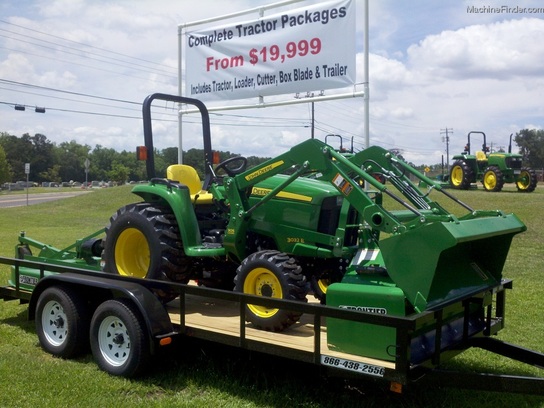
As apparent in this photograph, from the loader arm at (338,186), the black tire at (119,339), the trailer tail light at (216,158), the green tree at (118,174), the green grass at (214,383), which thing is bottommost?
the green grass at (214,383)

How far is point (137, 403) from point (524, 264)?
8470 millimetres

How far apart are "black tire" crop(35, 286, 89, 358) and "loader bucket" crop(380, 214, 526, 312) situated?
2.76 metres

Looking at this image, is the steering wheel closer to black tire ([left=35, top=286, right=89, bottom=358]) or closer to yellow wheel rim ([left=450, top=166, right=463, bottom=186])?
black tire ([left=35, top=286, right=89, bottom=358])

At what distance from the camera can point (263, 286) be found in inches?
181

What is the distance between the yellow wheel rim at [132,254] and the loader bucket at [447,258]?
2710 millimetres

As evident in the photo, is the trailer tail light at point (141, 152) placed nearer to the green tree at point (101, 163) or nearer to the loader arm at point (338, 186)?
the loader arm at point (338, 186)

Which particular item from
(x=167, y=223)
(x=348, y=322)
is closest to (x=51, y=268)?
(x=167, y=223)

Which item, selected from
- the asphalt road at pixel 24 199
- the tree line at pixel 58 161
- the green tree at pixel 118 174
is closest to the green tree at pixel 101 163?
the tree line at pixel 58 161

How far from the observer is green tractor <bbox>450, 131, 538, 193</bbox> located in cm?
2211

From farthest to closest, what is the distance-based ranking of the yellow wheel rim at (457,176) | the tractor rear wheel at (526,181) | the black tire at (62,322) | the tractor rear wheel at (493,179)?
the yellow wheel rim at (457,176), the tractor rear wheel at (526,181), the tractor rear wheel at (493,179), the black tire at (62,322)

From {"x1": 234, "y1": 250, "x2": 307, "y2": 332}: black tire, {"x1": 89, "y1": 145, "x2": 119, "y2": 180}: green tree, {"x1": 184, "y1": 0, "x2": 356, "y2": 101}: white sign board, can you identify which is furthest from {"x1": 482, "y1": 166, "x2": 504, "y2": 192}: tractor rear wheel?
{"x1": 89, "y1": 145, "x2": 119, "y2": 180}: green tree

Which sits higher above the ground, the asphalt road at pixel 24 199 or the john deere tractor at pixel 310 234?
the john deere tractor at pixel 310 234

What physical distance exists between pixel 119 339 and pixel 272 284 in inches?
51.9

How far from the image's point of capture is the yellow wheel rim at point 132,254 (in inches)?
222
